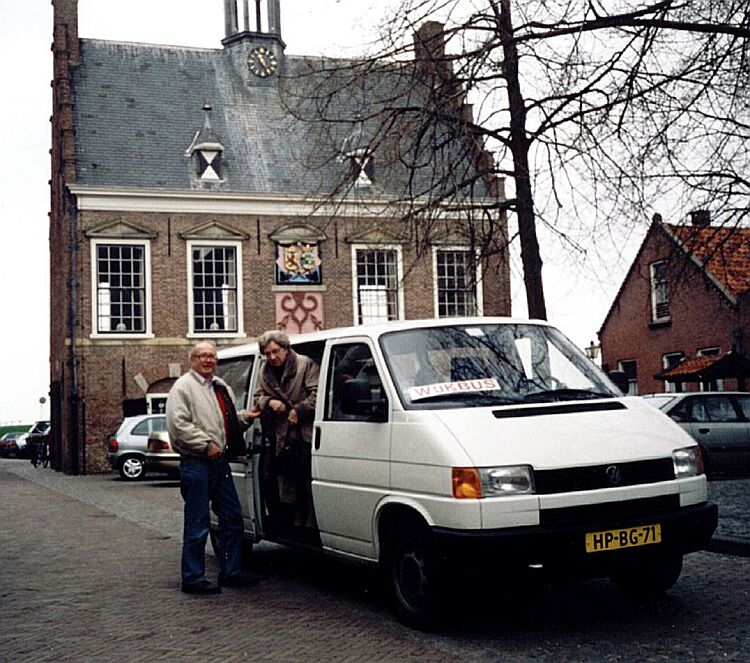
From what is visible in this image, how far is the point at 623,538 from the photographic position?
21.8 feet

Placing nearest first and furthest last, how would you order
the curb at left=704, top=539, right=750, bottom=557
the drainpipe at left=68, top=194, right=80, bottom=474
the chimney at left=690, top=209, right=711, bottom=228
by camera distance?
the curb at left=704, top=539, right=750, bottom=557 → the chimney at left=690, top=209, right=711, bottom=228 → the drainpipe at left=68, top=194, right=80, bottom=474

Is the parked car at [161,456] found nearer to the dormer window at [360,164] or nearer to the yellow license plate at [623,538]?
the dormer window at [360,164]

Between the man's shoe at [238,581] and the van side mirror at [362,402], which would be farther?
the man's shoe at [238,581]

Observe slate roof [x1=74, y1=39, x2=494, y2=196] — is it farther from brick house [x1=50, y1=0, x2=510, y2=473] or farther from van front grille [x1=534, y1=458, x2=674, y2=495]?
van front grille [x1=534, y1=458, x2=674, y2=495]

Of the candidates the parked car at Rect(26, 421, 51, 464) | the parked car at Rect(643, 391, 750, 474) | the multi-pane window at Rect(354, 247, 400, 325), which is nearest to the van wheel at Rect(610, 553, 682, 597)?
the parked car at Rect(643, 391, 750, 474)

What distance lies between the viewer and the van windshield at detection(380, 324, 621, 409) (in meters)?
7.18

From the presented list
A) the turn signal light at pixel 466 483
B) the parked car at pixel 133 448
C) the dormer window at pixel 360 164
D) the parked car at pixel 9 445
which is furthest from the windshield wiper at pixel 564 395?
the parked car at pixel 9 445

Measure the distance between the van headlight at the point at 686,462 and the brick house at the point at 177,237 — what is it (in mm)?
22450

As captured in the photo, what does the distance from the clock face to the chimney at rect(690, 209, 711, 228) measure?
23073mm

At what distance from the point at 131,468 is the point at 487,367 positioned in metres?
20.7

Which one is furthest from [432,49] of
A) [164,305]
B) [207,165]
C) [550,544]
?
[207,165]

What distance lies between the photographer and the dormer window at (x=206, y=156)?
3278cm

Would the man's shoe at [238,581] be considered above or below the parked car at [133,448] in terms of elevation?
below

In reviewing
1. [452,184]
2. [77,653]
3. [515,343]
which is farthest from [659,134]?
[77,653]
